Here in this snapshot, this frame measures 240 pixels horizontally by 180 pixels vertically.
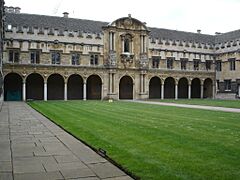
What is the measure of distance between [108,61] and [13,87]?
11.3 m

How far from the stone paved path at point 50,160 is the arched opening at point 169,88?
118 feet

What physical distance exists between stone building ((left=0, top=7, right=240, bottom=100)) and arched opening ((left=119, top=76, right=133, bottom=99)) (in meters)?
0.13

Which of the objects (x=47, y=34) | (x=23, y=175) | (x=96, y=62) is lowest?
(x=23, y=175)

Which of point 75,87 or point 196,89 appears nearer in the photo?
point 75,87

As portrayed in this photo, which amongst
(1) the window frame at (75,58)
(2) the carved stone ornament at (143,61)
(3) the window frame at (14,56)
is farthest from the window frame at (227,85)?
(3) the window frame at (14,56)

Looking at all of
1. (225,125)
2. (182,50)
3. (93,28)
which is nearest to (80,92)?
(93,28)

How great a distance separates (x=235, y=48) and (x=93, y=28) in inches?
731

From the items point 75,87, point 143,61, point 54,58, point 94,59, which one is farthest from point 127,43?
point 54,58

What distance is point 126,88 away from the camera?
42406 mm

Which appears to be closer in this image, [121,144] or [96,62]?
[121,144]

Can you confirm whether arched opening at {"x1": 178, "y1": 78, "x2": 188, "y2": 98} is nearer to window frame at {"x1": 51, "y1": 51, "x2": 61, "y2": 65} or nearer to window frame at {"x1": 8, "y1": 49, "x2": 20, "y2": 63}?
window frame at {"x1": 51, "y1": 51, "x2": 61, "y2": 65}

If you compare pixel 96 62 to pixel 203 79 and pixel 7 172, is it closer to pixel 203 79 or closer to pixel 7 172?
pixel 203 79

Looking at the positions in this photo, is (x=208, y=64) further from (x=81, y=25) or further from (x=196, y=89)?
(x=81, y=25)

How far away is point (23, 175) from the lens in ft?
19.7
